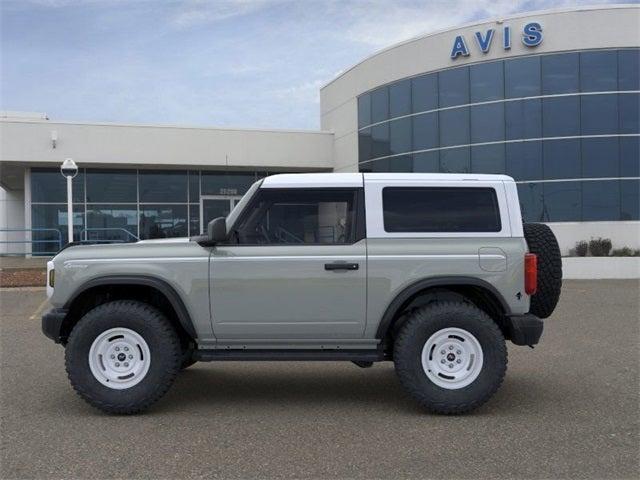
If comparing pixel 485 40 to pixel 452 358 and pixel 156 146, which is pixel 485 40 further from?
pixel 452 358

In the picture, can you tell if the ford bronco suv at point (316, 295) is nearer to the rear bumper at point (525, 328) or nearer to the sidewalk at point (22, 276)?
the rear bumper at point (525, 328)

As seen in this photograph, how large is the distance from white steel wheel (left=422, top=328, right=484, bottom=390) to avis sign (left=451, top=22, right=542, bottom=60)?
58.3 feet

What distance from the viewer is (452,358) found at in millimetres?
5145

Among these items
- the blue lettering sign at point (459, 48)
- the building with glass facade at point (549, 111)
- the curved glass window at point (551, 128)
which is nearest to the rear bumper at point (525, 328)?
the building with glass facade at point (549, 111)

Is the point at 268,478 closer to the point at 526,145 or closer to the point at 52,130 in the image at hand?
the point at 526,145

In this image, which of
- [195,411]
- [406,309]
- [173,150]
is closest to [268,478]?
[195,411]

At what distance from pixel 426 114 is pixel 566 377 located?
17.2 meters

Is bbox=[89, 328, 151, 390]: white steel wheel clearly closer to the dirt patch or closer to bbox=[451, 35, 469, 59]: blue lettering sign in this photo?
the dirt patch

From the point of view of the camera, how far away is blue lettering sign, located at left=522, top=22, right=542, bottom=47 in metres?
20.3

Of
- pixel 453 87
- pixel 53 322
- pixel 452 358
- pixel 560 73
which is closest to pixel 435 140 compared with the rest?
pixel 453 87

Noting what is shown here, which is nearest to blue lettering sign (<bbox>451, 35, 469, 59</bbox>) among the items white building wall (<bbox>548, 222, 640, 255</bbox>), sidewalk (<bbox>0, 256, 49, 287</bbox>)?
white building wall (<bbox>548, 222, 640, 255</bbox>)

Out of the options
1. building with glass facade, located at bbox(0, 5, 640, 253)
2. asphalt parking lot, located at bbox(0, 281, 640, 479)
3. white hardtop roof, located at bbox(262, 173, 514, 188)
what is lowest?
asphalt parking lot, located at bbox(0, 281, 640, 479)

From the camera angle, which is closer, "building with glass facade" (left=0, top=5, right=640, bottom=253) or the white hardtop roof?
the white hardtop roof

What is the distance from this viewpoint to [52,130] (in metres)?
23.4
